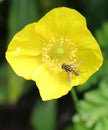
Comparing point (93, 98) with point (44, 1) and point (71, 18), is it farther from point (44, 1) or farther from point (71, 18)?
point (44, 1)

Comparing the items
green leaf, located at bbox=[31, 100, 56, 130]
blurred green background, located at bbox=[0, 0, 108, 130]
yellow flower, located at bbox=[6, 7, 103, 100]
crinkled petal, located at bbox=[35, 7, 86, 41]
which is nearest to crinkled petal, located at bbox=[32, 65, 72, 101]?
yellow flower, located at bbox=[6, 7, 103, 100]

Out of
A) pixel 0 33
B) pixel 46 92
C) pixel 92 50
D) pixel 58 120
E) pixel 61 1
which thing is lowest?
pixel 58 120

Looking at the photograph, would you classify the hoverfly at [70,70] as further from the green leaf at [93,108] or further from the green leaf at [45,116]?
the green leaf at [45,116]

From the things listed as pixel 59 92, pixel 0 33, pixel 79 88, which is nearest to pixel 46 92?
pixel 59 92

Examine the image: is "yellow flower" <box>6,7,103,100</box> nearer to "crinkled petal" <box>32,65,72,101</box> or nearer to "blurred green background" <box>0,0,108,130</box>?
"crinkled petal" <box>32,65,72,101</box>

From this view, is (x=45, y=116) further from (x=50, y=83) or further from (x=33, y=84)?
(x=50, y=83)

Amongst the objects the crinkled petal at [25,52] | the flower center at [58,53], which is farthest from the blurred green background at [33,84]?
the crinkled petal at [25,52]

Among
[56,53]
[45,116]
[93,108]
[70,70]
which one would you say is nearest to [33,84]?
[45,116]
